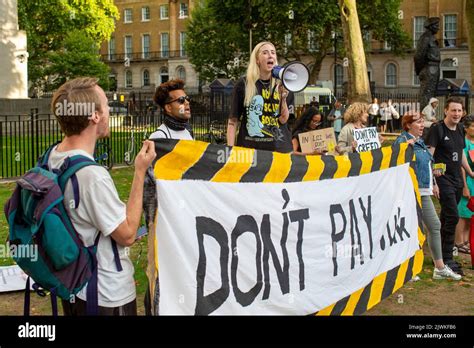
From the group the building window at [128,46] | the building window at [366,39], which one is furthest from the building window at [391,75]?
the building window at [128,46]

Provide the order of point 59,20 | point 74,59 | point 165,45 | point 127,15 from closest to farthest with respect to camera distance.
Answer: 1. point 59,20
2. point 74,59
3. point 165,45
4. point 127,15

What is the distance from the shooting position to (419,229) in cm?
681

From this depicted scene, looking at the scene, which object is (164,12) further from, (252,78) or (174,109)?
(174,109)

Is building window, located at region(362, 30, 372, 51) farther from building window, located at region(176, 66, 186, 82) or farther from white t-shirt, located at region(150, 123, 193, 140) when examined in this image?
white t-shirt, located at region(150, 123, 193, 140)

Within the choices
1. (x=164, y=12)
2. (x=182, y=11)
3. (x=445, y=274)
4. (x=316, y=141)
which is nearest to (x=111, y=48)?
(x=164, y=12)

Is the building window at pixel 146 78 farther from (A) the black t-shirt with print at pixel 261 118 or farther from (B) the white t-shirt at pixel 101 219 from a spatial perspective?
(B) the white t-shirt at pixel 101 219

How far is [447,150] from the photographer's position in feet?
24.5

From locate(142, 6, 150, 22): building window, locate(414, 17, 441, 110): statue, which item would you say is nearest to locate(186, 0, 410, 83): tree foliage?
locate(142, 6, 150, 22): building window

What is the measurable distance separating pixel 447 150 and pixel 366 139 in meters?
1.07

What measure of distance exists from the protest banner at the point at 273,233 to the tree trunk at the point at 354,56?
17.3m

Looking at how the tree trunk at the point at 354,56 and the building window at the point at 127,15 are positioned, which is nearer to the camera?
the tree trunk at the point at 354,56

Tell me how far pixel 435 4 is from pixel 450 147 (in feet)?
193

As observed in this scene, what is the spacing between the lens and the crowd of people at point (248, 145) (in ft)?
10.5

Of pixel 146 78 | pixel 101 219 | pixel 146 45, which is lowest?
pixel 101 219
